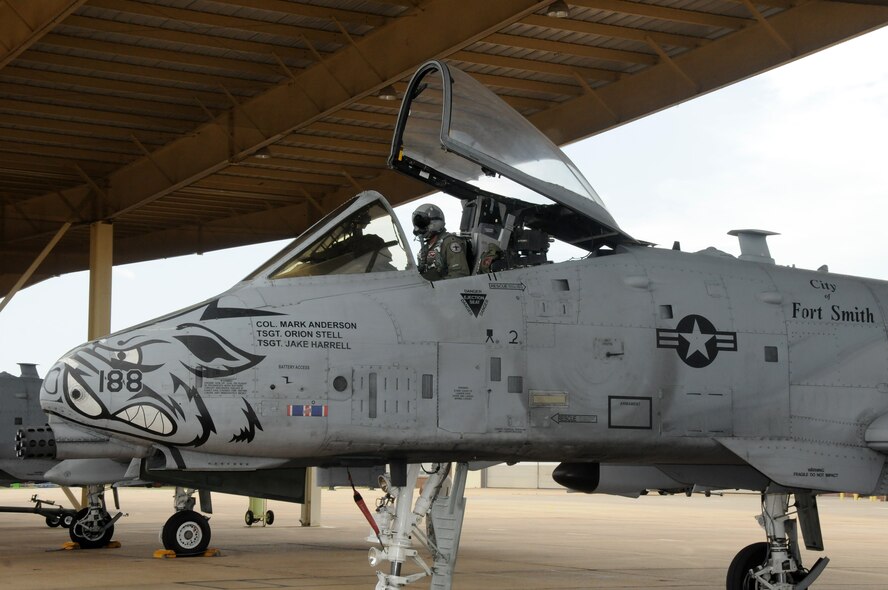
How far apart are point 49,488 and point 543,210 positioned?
42.0 meters

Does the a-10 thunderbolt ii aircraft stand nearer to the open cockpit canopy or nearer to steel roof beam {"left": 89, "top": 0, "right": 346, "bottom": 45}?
the open cockpit canopy

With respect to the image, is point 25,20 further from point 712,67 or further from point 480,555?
point 480,555

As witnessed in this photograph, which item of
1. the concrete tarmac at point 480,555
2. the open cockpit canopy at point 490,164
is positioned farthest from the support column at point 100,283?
the open cockpit canopy at point 490,164

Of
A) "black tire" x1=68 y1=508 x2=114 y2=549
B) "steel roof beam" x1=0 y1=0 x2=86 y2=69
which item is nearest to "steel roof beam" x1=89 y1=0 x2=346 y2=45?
"steel roof beam" x1=0 y1=0 x2=86 y2=69

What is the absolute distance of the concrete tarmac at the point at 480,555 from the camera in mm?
12609

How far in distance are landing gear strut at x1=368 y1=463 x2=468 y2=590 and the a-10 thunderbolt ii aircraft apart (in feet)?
0.06

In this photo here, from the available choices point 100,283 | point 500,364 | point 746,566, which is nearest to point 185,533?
point 100,283

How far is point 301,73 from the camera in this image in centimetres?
1645

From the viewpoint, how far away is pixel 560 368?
8312 mm

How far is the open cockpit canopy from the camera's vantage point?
8.62 metres

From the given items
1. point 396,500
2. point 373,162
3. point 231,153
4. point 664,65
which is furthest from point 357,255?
point 373,162

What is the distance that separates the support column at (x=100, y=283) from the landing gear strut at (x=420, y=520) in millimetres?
14370

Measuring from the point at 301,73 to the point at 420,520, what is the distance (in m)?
9.73

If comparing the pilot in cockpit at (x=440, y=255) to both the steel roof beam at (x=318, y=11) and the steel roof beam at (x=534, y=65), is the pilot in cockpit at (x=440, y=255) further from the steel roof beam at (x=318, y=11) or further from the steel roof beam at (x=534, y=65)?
the steel roof beam at (x=534, y=65)
